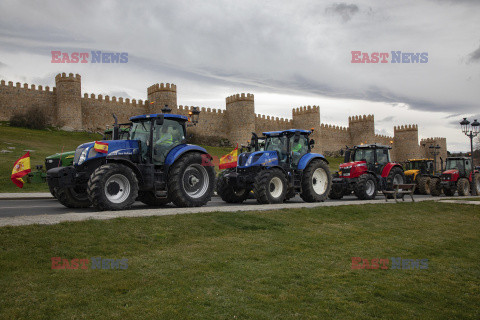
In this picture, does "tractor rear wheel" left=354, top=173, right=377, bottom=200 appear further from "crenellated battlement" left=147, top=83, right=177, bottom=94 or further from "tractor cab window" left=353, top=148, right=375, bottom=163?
"crenellated battlement" left=147, top=83, right=177, bottom=94

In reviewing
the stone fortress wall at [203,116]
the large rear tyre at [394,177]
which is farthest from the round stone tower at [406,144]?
the large rear tyre at [394,177]

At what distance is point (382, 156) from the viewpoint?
1756 cm

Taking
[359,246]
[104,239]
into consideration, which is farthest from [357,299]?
[104,239]

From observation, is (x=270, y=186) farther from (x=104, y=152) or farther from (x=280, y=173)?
(x=104, y=152)

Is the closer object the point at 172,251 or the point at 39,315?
the point at 39,315

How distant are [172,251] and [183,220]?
181 centimetres

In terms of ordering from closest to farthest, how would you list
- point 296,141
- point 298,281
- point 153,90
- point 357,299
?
1. point 357,299
2. point 298,281
3. point 296,141
4. point 153,90

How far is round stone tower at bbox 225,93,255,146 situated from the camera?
55562 millimetres

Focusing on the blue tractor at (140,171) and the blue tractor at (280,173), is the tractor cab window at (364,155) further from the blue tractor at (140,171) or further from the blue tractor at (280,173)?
the blue tractor at (140,171)

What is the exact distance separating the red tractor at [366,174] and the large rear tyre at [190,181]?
688cm

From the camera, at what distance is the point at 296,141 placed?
1370 cm

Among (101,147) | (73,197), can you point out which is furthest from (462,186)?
(73,197)

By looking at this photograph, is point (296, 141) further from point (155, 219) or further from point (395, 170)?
point (155, 219)

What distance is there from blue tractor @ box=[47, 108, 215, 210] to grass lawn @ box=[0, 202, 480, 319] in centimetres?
205
